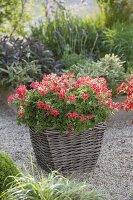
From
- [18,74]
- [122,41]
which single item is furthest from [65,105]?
[122,41]

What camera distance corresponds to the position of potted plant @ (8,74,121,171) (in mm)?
4363

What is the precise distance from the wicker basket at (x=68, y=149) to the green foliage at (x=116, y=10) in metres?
3.58

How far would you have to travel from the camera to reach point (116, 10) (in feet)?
25.7

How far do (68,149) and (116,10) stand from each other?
3831 millimetres

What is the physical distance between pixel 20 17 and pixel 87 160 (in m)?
4.23

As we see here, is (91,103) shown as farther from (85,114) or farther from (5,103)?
(5,103)

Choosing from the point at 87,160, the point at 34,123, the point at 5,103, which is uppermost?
the point at 34,123

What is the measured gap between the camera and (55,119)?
437cm

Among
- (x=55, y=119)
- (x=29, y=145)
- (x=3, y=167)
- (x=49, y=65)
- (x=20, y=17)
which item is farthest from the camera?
(x=20, y=17)

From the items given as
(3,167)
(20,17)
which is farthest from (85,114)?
(20,17)

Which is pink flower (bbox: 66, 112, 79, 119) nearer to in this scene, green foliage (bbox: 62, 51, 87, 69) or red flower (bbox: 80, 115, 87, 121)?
red flower (bbox: 80, 115, 87, 121)

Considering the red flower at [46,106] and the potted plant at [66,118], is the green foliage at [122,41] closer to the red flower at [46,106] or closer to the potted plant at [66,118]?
the potted plant at [66,118]

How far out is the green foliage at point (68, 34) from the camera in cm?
738

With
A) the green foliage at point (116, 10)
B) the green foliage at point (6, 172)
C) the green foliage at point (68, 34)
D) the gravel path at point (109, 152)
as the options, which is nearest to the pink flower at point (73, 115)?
the gravel path at point (109, 152)
